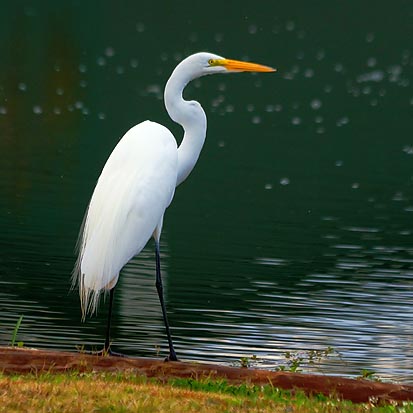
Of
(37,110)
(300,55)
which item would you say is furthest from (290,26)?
(37,110)

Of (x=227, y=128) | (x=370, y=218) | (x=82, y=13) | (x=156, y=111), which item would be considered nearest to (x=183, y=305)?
(x=370, y=218)

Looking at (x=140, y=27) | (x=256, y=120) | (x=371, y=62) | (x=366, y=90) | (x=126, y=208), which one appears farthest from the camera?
(x=140, y=27)

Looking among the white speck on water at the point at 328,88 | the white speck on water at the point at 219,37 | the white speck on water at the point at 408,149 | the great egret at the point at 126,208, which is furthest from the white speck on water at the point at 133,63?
the great egret at the point at 126,208

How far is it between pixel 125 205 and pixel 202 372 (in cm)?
128

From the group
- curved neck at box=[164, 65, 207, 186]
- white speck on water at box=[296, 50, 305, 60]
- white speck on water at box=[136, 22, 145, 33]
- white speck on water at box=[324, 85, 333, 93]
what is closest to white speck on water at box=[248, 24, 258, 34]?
white speck on water at box=[136, 22, 145, 33]

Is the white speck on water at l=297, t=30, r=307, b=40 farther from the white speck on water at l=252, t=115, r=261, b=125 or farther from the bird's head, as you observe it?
the bird's head

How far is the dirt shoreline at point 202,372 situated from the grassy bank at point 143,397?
8 cm

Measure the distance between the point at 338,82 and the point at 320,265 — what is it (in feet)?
57.9

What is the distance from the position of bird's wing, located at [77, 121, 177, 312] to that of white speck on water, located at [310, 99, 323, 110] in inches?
702

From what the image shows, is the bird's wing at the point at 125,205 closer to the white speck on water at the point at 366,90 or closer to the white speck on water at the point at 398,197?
the white speck on water at the point at 398,197

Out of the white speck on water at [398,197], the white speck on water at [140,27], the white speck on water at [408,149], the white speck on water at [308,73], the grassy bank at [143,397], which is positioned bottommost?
the white speck on water at [140,27]

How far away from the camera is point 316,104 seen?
84.1 feet

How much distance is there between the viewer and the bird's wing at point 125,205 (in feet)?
22.4

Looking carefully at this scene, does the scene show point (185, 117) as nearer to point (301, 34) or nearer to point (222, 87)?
point (222, 87)
